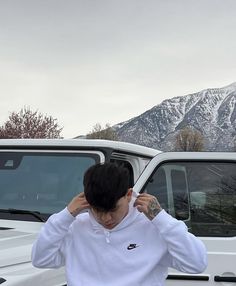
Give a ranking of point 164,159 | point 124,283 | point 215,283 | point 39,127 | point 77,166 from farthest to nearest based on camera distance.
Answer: point 39,127
point 77,166
point 164,159
point 215,283
point 124,283

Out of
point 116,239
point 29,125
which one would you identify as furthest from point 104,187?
point 29,125

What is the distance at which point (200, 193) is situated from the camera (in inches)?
154

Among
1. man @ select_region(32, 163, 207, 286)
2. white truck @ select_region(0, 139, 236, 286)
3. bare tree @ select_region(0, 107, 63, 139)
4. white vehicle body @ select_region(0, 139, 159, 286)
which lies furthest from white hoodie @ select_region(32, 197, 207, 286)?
bare tree @ select_region(0, 107, 63, 139)

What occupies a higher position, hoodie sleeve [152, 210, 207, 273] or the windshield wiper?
hoodie sleeve [152, 210, 207, 273]

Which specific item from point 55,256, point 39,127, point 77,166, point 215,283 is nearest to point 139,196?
point 55,256

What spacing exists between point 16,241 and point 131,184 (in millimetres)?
792

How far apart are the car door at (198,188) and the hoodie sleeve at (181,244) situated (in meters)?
1.51

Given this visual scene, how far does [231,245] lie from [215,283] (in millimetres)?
273

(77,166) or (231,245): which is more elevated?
(77,166)

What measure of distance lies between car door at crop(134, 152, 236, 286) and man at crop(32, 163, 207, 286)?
4.74 feet

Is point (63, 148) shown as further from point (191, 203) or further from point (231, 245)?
point (231, 245)

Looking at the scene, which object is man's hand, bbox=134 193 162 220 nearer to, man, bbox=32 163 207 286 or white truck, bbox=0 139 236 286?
man, bbox=32 163 207 286

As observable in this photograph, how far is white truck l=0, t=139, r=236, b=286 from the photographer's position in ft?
11.7

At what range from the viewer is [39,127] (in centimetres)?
4475
